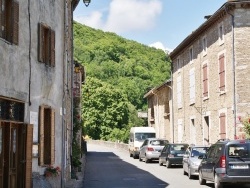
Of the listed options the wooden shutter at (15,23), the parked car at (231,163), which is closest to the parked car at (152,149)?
the parked car at (231,163)

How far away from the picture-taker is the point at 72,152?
23.4 m

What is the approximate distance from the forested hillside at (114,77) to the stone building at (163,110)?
17.8 m

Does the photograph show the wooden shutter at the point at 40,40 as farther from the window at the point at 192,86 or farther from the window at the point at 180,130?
the window at the point at 180,130

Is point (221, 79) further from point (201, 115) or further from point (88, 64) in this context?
point (88, 64)

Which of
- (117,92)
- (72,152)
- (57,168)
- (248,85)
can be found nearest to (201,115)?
(248,85)

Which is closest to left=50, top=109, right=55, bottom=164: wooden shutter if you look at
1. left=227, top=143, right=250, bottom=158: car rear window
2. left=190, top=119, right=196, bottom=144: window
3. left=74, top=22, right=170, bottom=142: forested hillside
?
left=227, top=143, right=250, bottom=158: car rear window

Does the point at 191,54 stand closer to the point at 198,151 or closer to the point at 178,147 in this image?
the point at 178,147

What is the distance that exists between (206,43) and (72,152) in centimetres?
1323

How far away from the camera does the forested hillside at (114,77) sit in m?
77.5

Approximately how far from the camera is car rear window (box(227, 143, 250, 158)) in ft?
53.0

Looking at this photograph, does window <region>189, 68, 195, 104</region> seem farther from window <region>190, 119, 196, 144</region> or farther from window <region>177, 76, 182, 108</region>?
window <region>177, 76, 182, 108</region>

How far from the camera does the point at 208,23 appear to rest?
3097cm

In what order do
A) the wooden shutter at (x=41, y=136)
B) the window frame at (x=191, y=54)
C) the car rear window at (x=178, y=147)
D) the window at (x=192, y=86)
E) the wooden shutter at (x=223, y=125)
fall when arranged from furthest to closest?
the window frame at (x=191, y=54) → the window at (x=192, y=86) → the wooden shutter at (x=223, y=125) → the car rear window at (x=178, y=147) → the wooden shutter at (x=41, y=136)

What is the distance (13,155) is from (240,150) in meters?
7.48
